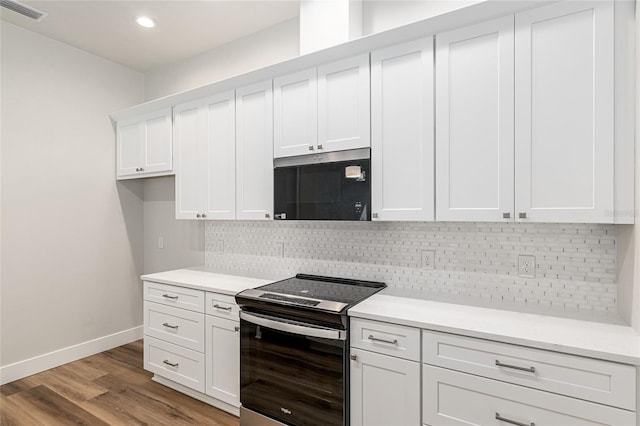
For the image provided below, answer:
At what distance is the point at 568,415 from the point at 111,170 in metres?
4.22

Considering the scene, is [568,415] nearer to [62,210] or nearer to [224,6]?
[224,6]

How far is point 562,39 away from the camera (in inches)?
61.5

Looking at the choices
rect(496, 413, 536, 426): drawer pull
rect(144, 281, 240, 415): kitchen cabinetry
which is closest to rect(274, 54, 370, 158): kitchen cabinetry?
rect(144, 281, 240, 415): kitchen cabinetry

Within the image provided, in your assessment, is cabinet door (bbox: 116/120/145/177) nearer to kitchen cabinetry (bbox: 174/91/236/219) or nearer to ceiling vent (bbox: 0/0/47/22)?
kitchen cabinetry (bbox: 174/91/236/219)

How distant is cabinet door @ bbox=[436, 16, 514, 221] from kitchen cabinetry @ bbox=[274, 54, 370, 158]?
18.8 inches

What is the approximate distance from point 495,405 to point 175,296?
2.25m

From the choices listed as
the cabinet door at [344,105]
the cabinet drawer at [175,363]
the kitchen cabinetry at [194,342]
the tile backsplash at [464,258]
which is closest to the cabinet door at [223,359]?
the kitchen cabinetry at [194,342]

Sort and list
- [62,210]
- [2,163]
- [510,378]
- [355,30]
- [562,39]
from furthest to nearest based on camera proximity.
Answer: [62,210] < [2,163] < [355,30] < [562,39] < [510,378]

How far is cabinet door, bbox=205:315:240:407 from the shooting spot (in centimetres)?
231

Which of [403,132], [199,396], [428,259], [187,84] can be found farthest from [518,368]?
[187,84]

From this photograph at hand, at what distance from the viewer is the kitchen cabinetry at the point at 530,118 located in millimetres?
1502

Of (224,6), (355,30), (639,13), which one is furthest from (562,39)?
(224,6)

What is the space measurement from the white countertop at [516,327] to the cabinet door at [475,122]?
0.50 m

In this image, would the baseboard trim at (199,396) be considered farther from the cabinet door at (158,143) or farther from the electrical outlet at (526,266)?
the electrical outlet at (526,266)
